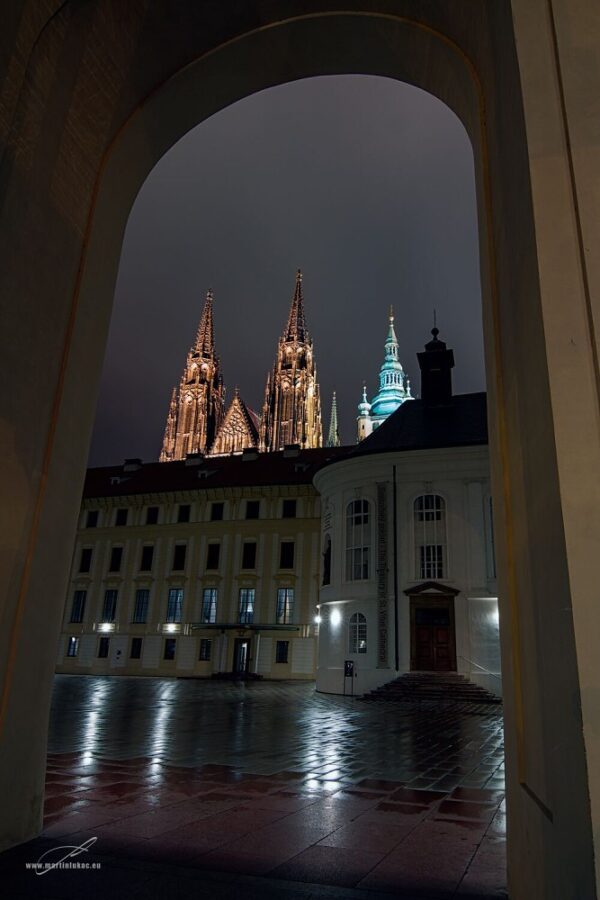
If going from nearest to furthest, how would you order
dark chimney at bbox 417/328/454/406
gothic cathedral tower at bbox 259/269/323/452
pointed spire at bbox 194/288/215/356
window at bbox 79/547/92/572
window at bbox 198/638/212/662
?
dark chimney at bbox 417/328/454/406
window at bbox 198/638/212/662
window at bbox 79/547/92/572
gothic cathedral tower at bbox 259/269/323/452
pointed spire at bbox 194/288/215/356

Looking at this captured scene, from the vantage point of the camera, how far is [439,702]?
19375 mm

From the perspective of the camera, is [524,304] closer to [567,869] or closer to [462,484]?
[567,869]

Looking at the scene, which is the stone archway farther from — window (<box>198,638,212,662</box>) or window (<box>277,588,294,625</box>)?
window (<box>198,638,212,662</box>)

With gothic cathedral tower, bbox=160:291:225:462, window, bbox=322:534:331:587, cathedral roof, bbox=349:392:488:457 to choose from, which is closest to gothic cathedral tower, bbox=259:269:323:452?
gothic cathedral tower, bbox=160:291:225:462

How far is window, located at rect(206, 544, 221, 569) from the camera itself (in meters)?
37.2

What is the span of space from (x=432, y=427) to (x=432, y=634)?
28.8 feet

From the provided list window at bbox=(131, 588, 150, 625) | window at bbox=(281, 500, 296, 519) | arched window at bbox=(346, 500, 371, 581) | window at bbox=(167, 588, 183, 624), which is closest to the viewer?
arched window at bbox=(346, 500, 371, 581)

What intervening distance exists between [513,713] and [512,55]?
3.00 metres

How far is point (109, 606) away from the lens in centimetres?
3853

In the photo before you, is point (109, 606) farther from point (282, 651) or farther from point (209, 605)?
point (282, 651)

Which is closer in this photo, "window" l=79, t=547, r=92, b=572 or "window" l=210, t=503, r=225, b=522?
"window" l=210, t=503, r=225, b=522

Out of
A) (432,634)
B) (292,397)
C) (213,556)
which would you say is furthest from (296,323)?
(432,634)

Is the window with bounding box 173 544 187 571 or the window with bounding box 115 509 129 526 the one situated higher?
the window with bounding box 115 509 129 526

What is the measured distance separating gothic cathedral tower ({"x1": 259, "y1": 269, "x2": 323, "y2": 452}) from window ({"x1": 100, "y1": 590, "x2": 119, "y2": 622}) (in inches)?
2269
